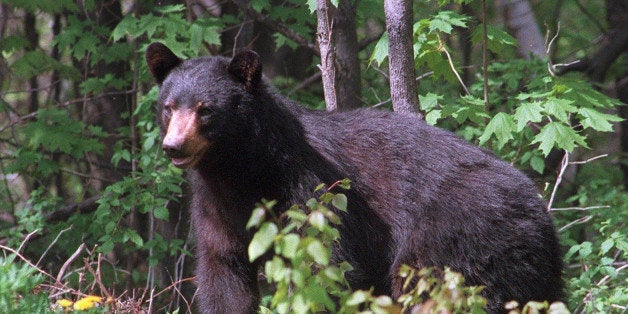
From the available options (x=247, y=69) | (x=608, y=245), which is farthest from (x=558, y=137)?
(x=247, y=69)

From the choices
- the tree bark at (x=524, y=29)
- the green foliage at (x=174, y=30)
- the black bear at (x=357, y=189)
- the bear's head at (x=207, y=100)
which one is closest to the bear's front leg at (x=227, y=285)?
the black bear at (x=357, y=189)

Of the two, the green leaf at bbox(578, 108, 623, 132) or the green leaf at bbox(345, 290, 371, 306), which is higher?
the green leaf at bbox(578, 108, 623, 132)

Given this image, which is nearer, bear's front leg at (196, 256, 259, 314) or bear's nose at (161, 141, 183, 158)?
bear's nose at (161, 141, 183, 158)

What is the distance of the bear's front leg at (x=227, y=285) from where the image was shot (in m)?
4.71

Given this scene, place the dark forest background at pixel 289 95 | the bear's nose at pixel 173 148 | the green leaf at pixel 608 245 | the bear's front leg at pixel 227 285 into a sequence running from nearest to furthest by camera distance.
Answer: the bear's nose at pixel 173 148, the bear's front leg at pixel 227 285, the green leaf at pixel 608 245, the dark forest background at pixel 289 95

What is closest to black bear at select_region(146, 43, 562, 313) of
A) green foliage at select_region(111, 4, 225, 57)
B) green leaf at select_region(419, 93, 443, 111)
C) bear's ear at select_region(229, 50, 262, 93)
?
bear's ear at select_region(229, 50, 262, 93)

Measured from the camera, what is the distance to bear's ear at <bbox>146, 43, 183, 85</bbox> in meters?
4.72

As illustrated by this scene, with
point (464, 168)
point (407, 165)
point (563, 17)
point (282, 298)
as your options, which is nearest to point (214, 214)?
point (407, 165)

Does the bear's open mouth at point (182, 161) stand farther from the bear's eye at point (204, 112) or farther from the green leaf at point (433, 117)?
the green leaf at point (433, 117)

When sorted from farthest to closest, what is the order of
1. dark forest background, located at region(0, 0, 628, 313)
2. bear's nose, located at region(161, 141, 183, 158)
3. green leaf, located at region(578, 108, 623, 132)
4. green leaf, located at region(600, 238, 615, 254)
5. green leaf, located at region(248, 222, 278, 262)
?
dark forest background, located at region(0, 0, 628, 313) → green leaf, located at region(600, 238, 615, 254) → green leaf, located at region(578, 108, 623, 132) → bear's nose, located at region(161, 141, 183, 158) → green leaf, located at region(248, 222, 278, 262)

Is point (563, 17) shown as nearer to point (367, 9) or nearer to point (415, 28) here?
point (367, 9)

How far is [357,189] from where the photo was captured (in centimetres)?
468

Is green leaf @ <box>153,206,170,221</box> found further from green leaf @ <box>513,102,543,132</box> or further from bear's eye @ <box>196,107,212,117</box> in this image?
green leaf @ <box>513,102,543,132</box>

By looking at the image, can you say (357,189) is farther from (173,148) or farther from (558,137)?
(558,137)
